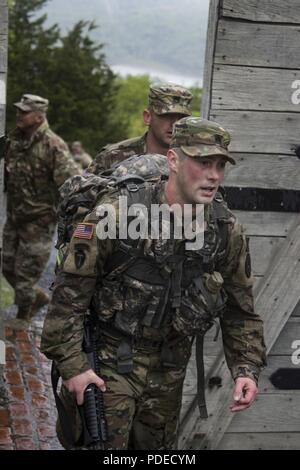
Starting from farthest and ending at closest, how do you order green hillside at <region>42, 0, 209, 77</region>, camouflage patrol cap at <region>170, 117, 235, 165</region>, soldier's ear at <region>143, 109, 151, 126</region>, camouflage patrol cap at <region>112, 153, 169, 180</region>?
green hillside at <region>42, 0, 209, 77</region>, soldier's ear at <region>143, 109, 151, 126</region>, camouflage patrol cap at <region>112, 153, 169, 180</region>, camouflage patrol cap at <region>170, 117, 235, 165</region>

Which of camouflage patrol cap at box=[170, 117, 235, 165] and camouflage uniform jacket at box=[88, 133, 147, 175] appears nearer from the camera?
camouflage patrol cap at box=[170, 117, 235, 165]

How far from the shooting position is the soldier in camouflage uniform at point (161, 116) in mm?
4758

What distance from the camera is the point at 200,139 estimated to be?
3324 mm

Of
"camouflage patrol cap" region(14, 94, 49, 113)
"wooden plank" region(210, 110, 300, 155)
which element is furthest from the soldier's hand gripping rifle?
"camouflage patrol cap" region(14, 94, 49, 113)

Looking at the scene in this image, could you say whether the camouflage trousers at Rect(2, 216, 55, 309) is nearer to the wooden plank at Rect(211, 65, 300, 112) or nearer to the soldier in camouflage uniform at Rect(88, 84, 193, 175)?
the soldier in camouflage uniform at Rect(88, 84, 193, 175)

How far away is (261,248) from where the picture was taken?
4422mm

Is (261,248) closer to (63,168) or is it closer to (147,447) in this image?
(147,447)

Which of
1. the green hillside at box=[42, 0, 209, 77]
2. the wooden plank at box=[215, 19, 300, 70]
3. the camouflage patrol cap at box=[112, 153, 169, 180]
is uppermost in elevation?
the wooden plank at box=[215, 19, 300, 70]

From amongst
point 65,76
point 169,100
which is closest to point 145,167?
point 169,100

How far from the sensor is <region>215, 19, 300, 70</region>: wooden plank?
13.6 ft

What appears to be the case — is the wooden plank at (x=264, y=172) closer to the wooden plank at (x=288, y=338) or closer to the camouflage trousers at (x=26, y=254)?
the wooden plank at (x=288, y=338)

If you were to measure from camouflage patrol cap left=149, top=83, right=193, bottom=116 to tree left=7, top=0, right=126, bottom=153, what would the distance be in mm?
18478

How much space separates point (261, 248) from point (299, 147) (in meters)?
0.54
